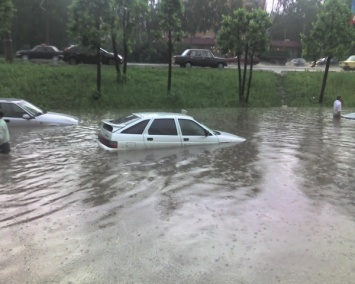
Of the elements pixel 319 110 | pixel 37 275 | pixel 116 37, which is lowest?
pixel 319 110

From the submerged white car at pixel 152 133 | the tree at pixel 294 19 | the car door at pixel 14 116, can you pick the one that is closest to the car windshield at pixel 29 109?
the car door at pixel 14 116

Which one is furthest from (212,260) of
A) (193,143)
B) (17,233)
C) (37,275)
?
(193,143)

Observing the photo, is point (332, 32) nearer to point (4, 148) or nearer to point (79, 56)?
point (79, 56)

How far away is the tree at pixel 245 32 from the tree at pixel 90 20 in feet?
25.0

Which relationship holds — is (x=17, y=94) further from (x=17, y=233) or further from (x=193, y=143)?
(x=17, y=233)

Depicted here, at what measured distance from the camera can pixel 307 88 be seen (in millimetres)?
32156

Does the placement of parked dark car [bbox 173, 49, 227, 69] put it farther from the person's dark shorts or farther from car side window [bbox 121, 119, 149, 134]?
the person's dark shorts

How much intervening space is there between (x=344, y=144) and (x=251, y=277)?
10.8 metres

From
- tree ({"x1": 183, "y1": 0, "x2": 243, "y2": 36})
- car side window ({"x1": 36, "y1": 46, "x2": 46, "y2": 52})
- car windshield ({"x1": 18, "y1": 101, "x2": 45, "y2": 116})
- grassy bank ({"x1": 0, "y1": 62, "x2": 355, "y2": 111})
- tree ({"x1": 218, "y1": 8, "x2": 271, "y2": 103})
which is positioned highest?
tree ({"x1": 183, "y1": 0, "x2": 243, "y2": 36})

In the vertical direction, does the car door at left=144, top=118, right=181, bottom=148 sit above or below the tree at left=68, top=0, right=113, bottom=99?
below

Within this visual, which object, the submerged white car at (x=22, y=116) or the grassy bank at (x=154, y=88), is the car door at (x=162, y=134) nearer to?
the submerged white car at (x=22, y=116)

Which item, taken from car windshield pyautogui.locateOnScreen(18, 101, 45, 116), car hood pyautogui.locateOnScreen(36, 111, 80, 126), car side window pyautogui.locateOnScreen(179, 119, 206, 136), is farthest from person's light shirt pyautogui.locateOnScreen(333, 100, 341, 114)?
car windshield pyautogui.locateOnScreen(18, 101, 45, 116)

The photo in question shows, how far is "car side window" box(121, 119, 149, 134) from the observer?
38.0 ft

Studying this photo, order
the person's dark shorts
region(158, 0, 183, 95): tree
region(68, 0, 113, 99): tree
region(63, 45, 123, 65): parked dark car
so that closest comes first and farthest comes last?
1. the person's dark shorts
2. region(68, 0, 113, 99): tree
3. region(158, 0, 183, 95): tree
4. region(63, 45, 123, 65): parked dark car
